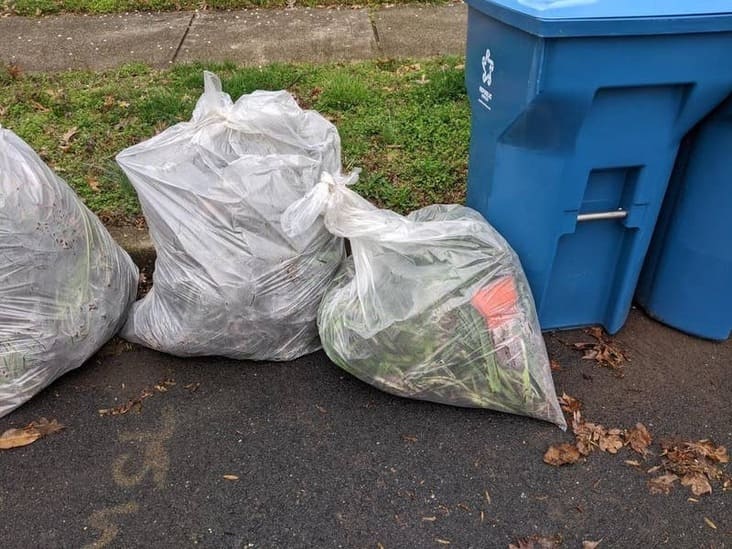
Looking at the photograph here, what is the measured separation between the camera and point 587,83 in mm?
2041

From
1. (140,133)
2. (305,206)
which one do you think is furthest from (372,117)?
(305,206)

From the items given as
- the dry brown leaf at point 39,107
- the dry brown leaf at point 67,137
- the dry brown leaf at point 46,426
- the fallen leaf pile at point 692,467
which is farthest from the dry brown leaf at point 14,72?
the fallen leaf pile at point 692,467

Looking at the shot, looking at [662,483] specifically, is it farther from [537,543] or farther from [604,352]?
[604,352]

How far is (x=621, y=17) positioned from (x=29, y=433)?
237 centimetres

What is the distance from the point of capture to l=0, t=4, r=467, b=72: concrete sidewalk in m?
4.99

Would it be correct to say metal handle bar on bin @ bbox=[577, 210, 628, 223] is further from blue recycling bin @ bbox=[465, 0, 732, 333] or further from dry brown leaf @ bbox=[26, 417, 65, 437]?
dry brown leaf @ bbox=[26, 417, 65, 437]

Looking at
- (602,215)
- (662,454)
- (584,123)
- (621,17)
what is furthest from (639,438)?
(621,17)

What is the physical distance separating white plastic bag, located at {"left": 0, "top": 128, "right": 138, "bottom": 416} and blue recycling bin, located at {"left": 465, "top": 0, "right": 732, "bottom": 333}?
1562mm

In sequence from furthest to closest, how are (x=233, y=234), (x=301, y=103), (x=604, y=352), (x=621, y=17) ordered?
(x=301, y=103) → (x=604, y=352) → (x=233, y=234) → (x=621, y=17)

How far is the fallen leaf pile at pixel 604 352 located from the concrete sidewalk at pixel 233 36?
9.77 feet

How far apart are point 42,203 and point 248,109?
2.74ft

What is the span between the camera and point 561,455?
87.9 inches

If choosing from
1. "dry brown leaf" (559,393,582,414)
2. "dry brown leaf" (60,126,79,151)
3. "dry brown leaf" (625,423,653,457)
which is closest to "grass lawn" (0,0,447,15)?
"dry brown leaf" (60,126,79,151)

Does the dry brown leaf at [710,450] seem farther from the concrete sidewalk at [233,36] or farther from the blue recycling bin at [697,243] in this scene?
the concrete sidewalk at [233,36]
